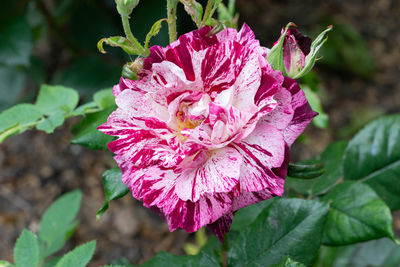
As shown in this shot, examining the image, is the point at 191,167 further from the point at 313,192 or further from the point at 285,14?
the point at 285,14

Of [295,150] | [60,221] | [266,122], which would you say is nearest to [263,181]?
[266,122]

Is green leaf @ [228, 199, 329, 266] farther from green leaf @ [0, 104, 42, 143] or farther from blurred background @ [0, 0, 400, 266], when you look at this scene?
blurred background @ [0, 0, 400, 266]

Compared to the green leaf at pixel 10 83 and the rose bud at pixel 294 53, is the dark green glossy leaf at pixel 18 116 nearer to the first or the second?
the rose bud at pixel 294 53

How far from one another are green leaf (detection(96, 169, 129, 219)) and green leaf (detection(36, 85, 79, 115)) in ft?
0.54

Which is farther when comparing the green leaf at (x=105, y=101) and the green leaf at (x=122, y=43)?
the green leaf at (x=105, y=101)

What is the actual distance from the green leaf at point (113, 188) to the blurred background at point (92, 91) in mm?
800

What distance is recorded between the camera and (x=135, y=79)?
0.51 meters

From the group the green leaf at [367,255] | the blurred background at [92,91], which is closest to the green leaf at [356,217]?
the green leaf at [367,255]

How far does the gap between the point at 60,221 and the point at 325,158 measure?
54cm

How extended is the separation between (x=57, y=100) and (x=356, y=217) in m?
0.52

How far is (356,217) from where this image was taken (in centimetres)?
66

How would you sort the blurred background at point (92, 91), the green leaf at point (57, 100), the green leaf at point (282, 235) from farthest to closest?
1. the blurred background at point (92, 91)
2. the green leaf at point (57, 100)
3. the green leaf at point (282, 235)

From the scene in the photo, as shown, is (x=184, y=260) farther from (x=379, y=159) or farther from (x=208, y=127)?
(x=379, y=159)

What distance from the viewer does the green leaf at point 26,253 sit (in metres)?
0.61
